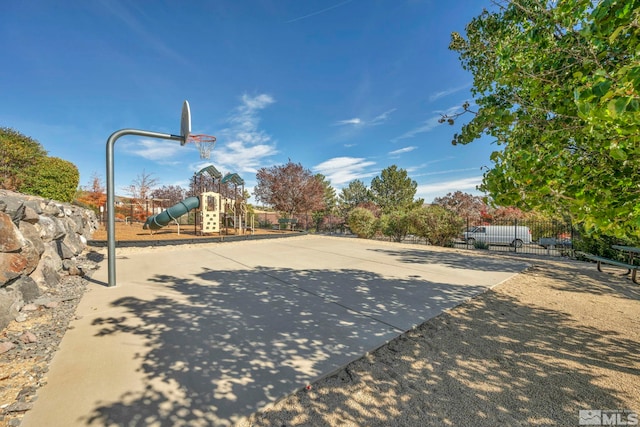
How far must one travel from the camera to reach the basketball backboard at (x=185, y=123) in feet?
18.2

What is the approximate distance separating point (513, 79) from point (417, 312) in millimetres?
3124

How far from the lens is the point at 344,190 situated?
33.2 meters

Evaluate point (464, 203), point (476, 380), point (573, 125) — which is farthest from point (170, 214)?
point (464, 203)

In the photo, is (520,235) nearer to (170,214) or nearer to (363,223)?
(363,223)

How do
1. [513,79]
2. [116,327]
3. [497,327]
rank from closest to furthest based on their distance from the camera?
1. [513,79]
2. [116,327]
3. [497,327]

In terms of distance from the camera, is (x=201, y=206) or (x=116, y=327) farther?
(x=201, y=206)

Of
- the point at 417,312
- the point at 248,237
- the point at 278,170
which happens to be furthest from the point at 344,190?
the point at 417,312

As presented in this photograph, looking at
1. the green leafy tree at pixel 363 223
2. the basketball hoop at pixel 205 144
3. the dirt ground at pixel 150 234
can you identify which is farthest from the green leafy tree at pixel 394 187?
the basketball hoop at pixel 205 144

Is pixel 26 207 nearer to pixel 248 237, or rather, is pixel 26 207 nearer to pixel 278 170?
pixel 248 237

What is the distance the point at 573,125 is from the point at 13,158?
1370cm

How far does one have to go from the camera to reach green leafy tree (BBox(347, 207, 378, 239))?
653 inches

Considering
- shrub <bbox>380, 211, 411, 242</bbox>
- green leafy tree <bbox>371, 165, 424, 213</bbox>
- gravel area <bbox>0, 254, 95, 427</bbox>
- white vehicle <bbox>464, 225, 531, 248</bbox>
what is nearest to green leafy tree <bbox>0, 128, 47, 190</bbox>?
gravel area <bbox>0, 254, 95, 427</bbox>

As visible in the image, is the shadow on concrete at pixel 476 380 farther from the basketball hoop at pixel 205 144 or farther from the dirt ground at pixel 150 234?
the dirt ground at pixel 150 234

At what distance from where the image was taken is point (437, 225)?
508 inches
